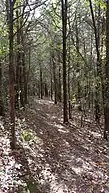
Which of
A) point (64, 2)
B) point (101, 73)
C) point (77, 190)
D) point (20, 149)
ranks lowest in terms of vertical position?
point (77, 190)

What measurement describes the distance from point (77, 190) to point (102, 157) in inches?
139

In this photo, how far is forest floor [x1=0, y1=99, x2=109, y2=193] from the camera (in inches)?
298

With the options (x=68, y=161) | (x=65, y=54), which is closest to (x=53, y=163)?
(x=68, y=161)

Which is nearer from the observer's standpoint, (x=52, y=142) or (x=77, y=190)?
(x=77, y=190)

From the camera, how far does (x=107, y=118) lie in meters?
13.8

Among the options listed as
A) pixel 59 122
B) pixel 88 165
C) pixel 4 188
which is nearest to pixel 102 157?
pixel 88 165

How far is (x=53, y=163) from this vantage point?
9.48 meters

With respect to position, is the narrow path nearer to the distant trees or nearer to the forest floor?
the forest floor

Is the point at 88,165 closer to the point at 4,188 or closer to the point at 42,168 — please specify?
the point at 42,168

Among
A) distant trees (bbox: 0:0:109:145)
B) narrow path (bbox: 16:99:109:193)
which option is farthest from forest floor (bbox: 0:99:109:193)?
distant trees (bbox: 0:0:109:145)

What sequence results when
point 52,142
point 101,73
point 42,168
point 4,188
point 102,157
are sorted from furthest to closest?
point 101,73, point 52,142, point 102,157, point 42,168, point 4,188

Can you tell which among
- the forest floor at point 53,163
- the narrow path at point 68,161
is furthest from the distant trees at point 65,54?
the narrow path at point 68,161

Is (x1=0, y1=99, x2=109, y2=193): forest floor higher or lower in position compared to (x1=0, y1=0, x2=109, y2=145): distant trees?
lower

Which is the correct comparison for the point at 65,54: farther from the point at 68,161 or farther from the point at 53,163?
the point at 53,163
